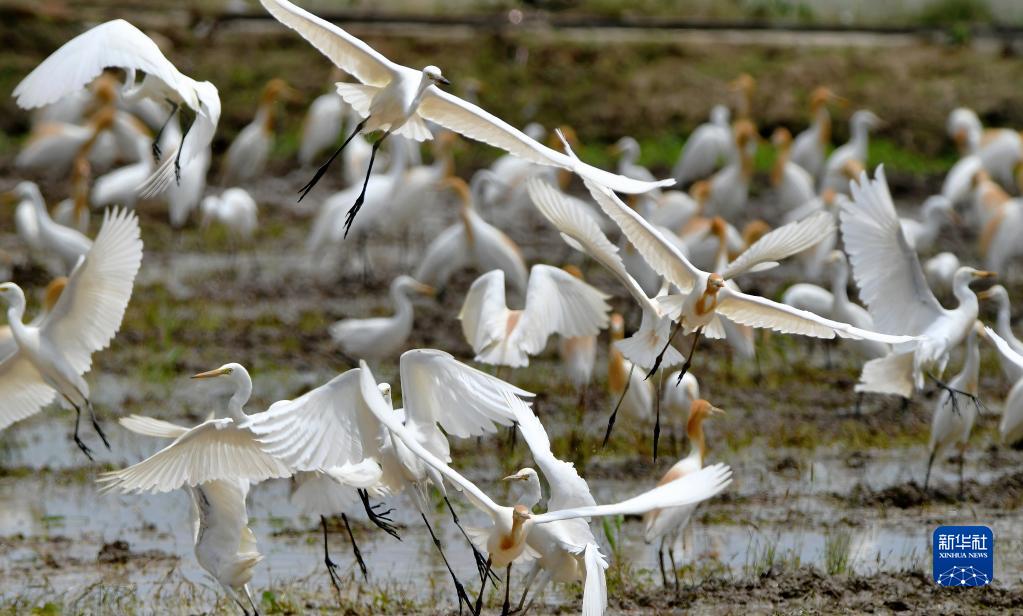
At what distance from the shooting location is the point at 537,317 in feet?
23.3

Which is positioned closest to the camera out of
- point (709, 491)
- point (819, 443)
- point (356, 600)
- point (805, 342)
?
point (709, 491)

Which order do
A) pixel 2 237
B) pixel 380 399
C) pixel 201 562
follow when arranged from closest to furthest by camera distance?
pixel 380 399
pixel 201 562
pixel 2 237

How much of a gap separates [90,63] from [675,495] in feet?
8.79

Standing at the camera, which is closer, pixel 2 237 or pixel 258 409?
pixel 258 409

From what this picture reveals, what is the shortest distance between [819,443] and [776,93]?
10344 millimetres

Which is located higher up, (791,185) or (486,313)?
(486,313)

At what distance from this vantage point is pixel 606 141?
17.7 metres

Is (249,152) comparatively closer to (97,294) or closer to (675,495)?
(97,294)

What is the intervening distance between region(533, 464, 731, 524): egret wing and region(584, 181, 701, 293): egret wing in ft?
4.08

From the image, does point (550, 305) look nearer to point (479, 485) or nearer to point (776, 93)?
point (479, 485)

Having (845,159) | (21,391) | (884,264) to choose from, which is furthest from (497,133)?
(845,159)

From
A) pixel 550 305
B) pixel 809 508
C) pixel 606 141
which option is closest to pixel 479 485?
pixel 550 305

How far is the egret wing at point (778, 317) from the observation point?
18.8ft

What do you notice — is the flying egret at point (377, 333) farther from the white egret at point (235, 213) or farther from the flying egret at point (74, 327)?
the white egret at point (235, 213)
